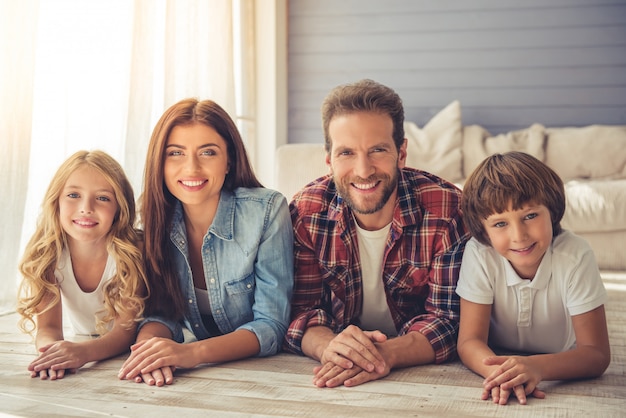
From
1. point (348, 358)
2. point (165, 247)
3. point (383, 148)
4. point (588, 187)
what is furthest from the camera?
point (588, 187)

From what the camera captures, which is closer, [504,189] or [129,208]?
[504,189]

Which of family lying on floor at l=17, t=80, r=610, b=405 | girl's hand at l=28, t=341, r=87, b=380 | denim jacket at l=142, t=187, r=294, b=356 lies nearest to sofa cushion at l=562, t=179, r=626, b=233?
family lying on floor at l=17, t=80, r=610, b=405

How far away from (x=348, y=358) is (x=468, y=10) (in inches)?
155

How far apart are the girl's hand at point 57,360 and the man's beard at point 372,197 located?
84cm

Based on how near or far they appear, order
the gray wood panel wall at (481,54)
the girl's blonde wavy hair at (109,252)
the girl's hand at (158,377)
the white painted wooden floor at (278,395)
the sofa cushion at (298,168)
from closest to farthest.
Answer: the white painted wooden floor at (278,395) → the girl's hand at (158,377) → the girl's blonde wavy hair at (109,252) → the sofa cushion at (298,168) → the gray wood panel wall at (481,54)

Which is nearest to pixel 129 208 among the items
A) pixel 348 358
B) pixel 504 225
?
pixel 348 358

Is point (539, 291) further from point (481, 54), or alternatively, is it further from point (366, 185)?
point (481, 54)

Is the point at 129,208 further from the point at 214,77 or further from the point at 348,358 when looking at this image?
the point at 214,77

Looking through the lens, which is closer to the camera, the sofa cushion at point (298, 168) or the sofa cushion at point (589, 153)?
the sofa cushion at point (298, 168)

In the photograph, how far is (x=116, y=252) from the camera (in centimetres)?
208

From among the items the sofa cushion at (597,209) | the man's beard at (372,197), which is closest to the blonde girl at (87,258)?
the man's beard at (372,197)

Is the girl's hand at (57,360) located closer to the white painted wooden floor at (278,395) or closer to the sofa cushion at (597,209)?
the white painted wooden floor at (278,395)

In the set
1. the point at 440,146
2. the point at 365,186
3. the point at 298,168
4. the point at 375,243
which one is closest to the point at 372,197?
the point at 365,186

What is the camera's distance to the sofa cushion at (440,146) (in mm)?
4500
